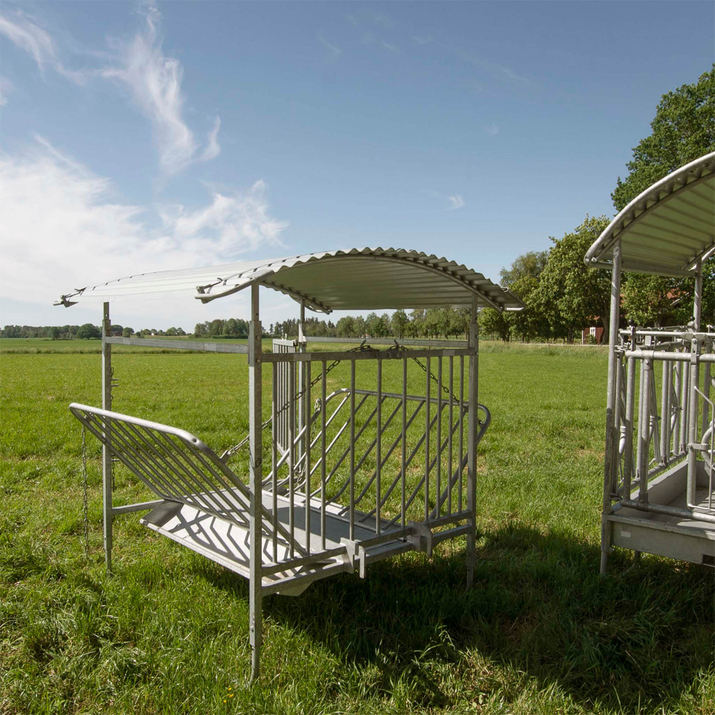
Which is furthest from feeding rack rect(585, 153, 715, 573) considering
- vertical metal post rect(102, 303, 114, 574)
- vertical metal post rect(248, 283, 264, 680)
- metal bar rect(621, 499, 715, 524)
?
vertical metal post rect(102, 303, 114, 574)

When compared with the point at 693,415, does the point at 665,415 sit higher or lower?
lower

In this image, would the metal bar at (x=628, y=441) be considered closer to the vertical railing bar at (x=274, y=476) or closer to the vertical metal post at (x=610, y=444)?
the vertical metal post at (x=610, y=444)

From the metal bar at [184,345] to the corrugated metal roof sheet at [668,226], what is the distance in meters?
2.74

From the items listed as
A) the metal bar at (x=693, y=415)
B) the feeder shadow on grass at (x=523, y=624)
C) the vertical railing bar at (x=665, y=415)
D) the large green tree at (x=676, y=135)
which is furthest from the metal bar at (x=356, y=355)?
the large green tree at (x=676, y=135)

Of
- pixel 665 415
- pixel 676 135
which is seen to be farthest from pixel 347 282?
pixel 676 135

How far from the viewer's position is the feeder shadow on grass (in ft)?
10.2

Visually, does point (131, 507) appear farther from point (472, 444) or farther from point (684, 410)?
point (684, 410)

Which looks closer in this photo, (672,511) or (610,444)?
(672,511)

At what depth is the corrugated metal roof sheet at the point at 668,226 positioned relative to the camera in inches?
156

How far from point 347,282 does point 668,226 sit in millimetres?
2572

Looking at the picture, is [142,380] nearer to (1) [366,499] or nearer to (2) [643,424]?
(1) [366,499]

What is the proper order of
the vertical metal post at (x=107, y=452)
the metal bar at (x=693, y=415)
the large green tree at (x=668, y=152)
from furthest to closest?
the large green tree at (x=668, y=152) → the vertical metal post at (x=107, y=452) → the metal bar at (x=693, y=415)

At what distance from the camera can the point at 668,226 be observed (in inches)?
178

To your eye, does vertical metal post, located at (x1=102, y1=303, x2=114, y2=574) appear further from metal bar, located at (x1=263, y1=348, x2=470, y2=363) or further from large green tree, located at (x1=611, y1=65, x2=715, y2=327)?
large green tree, located at (x1=611, y1=65, x2=715, y2=327)
